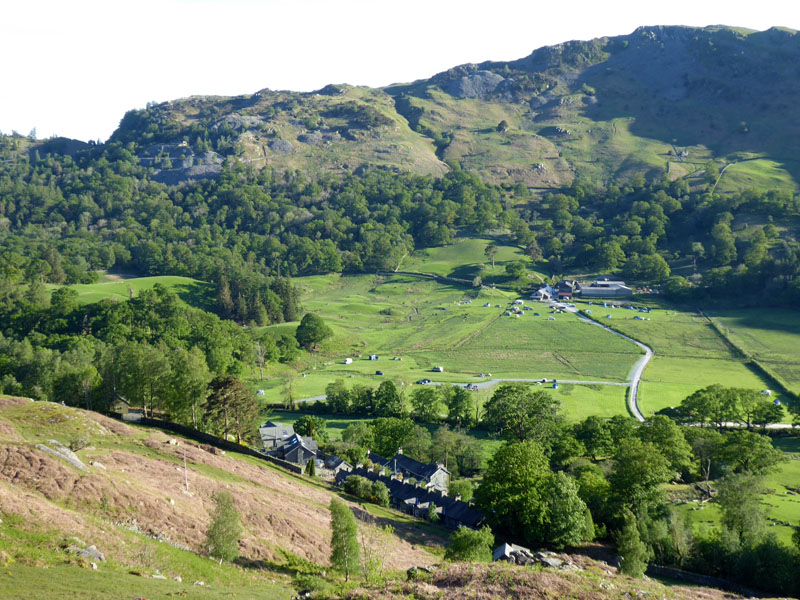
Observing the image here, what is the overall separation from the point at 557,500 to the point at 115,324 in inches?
3404

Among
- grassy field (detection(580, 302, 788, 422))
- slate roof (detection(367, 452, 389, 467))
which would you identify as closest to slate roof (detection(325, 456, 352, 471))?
slate roof (detection(367, 452, 389, 467))

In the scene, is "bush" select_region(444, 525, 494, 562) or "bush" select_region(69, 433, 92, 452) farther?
"bush" select_region(69, 433, 92, 452)

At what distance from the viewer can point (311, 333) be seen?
114 m

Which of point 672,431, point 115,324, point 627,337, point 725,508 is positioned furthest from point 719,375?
point 115,324

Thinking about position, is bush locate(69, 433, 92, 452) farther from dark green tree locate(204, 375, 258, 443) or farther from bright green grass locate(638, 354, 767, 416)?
bright green grass locate(638, 354, 767, 416)

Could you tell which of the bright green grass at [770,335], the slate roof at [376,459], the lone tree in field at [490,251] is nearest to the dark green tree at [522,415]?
the slate roof at [376,459]

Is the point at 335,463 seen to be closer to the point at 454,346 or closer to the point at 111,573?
the point at 111,573

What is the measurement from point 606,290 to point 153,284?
4449 inches

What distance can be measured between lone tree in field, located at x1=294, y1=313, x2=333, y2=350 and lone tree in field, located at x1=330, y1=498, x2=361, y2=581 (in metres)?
84.3

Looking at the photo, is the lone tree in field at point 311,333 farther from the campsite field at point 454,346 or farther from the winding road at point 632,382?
the winding road at point 632,382

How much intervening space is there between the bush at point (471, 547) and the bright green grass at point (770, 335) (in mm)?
67727

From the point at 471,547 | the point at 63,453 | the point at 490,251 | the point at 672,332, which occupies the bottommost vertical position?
the point at 471,547

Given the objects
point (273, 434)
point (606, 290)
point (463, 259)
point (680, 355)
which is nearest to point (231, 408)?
point (273, 434)

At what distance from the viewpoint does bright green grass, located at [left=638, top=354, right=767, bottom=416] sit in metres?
81.4
